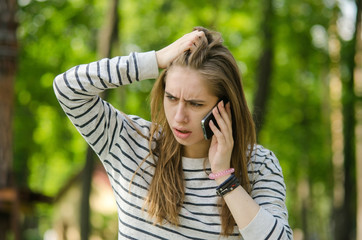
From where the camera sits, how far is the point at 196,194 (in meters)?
2.97

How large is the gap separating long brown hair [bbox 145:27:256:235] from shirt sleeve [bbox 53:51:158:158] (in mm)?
159

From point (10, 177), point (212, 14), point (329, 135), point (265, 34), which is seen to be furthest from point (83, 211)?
point (329, 135)

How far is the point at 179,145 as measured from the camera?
3039mm

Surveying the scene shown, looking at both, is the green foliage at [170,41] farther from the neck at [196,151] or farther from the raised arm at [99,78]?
Answer: the raised arm at [99,78]

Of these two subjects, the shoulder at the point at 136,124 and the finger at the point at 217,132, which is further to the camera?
the shoulder at the point at 136,124

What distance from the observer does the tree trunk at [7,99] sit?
8.83 metres

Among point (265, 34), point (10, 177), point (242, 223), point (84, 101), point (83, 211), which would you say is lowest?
point (83, 211)

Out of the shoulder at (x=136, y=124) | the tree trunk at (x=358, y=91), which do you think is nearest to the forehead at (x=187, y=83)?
the shoulder at (x=136, y=124)

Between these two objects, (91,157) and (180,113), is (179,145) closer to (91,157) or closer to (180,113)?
(180,113)

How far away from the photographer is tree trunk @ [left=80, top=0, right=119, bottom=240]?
10.8m

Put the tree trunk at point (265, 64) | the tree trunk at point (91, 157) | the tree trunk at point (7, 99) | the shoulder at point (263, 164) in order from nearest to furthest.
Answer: the shoulder at point (263, 164) → the tree trunk at point (7, 99) → the tree trunk at point (91, 157) → the tree trunk at point (265, 64)

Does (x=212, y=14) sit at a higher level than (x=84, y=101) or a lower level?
higher

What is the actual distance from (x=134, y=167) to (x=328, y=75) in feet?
54.6

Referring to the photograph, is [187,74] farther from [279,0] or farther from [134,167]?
[279,0]
